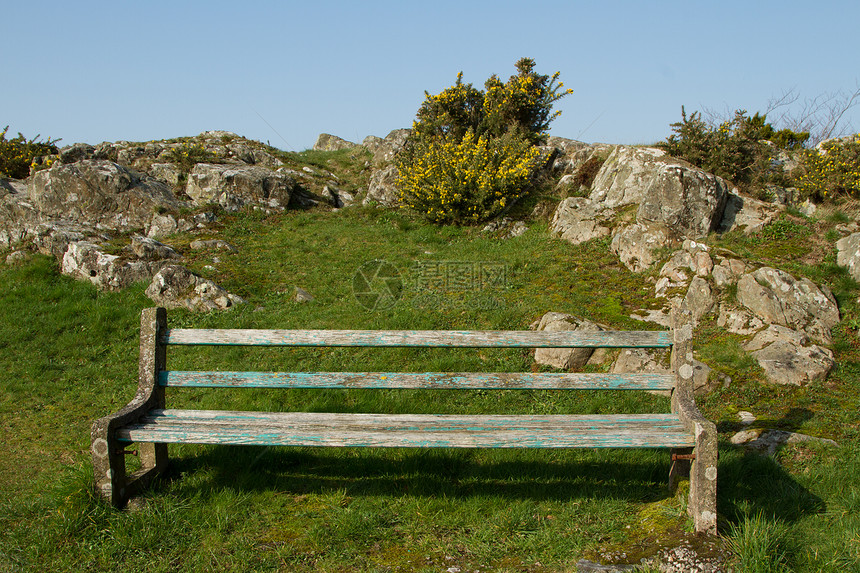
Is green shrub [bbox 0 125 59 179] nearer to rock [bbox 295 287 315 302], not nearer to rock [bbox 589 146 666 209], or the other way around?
rock [bbox 295 287 315 302]

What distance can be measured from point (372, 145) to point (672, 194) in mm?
10979

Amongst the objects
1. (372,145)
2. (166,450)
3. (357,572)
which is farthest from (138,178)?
(357,572)

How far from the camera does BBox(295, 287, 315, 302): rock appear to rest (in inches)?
321

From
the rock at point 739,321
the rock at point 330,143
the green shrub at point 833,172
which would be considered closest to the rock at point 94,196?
the rock at point 739,321

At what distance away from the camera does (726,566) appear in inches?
114

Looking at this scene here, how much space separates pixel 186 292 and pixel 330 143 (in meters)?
16.0

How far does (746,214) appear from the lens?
384 inches

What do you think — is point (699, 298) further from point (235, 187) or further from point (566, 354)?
point (235, 187)

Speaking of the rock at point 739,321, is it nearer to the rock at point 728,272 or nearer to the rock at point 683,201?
the rock at point 728,272

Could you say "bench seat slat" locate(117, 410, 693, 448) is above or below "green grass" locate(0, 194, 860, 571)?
above

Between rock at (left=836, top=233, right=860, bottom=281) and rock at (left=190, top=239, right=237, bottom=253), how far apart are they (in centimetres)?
955

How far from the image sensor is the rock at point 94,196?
10.7m

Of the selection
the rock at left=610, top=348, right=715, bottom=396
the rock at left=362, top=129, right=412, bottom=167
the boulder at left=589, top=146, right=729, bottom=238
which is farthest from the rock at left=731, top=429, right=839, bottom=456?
the rock at left=362, top=129, right=412, bottom=167

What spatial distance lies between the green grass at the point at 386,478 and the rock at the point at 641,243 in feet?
4.75
